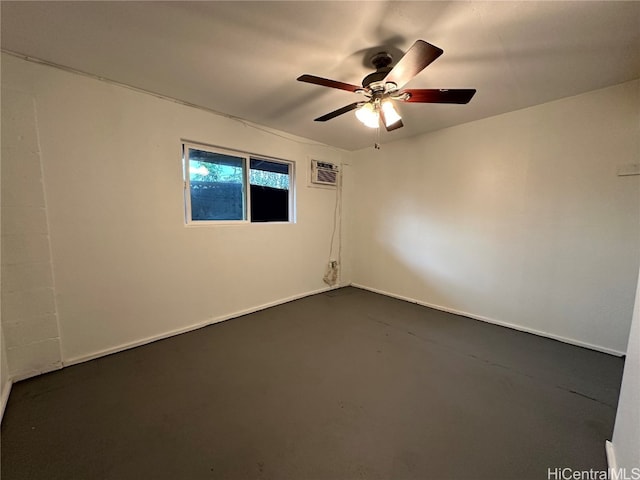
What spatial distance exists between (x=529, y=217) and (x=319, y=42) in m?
2.66

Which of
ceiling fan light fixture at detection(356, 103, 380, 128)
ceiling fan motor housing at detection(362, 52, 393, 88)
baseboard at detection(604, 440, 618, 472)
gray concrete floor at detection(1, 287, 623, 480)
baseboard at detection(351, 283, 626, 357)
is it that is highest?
ceiling fan motor housing at detection(362, 52, 393, 88)

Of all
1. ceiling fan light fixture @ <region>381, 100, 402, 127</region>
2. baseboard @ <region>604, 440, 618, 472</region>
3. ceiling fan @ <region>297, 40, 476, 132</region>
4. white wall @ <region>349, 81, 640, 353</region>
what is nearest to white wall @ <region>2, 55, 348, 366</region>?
ceiling fan @ <region>297, 40, 476, 132</region>

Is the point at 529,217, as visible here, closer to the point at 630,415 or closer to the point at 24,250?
the point at 630,415

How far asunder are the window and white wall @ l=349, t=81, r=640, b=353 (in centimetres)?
164

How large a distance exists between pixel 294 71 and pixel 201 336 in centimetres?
261

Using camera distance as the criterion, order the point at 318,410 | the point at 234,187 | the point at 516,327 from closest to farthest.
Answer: the point at 318,410 < the point at 516,327 < the point at 234,187

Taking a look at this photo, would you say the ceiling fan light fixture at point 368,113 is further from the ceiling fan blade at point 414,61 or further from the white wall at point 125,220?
the white wall at point 125,220

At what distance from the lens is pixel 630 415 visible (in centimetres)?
110

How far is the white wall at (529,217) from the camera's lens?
7.22ft

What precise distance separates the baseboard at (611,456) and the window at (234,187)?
3.31m

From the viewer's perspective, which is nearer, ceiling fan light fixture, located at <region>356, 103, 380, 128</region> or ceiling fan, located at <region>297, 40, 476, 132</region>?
ceiling fan, located at <region>297, 40, 476, 132</region>

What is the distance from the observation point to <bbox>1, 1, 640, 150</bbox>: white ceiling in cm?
136

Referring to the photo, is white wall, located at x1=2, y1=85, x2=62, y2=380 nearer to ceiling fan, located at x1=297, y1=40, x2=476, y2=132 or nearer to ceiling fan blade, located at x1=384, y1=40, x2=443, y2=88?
ceiling fan, located at x1=297, y1=40, x2=476, y2=132

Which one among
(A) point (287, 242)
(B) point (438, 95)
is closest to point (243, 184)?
(A) point (287, 242)
